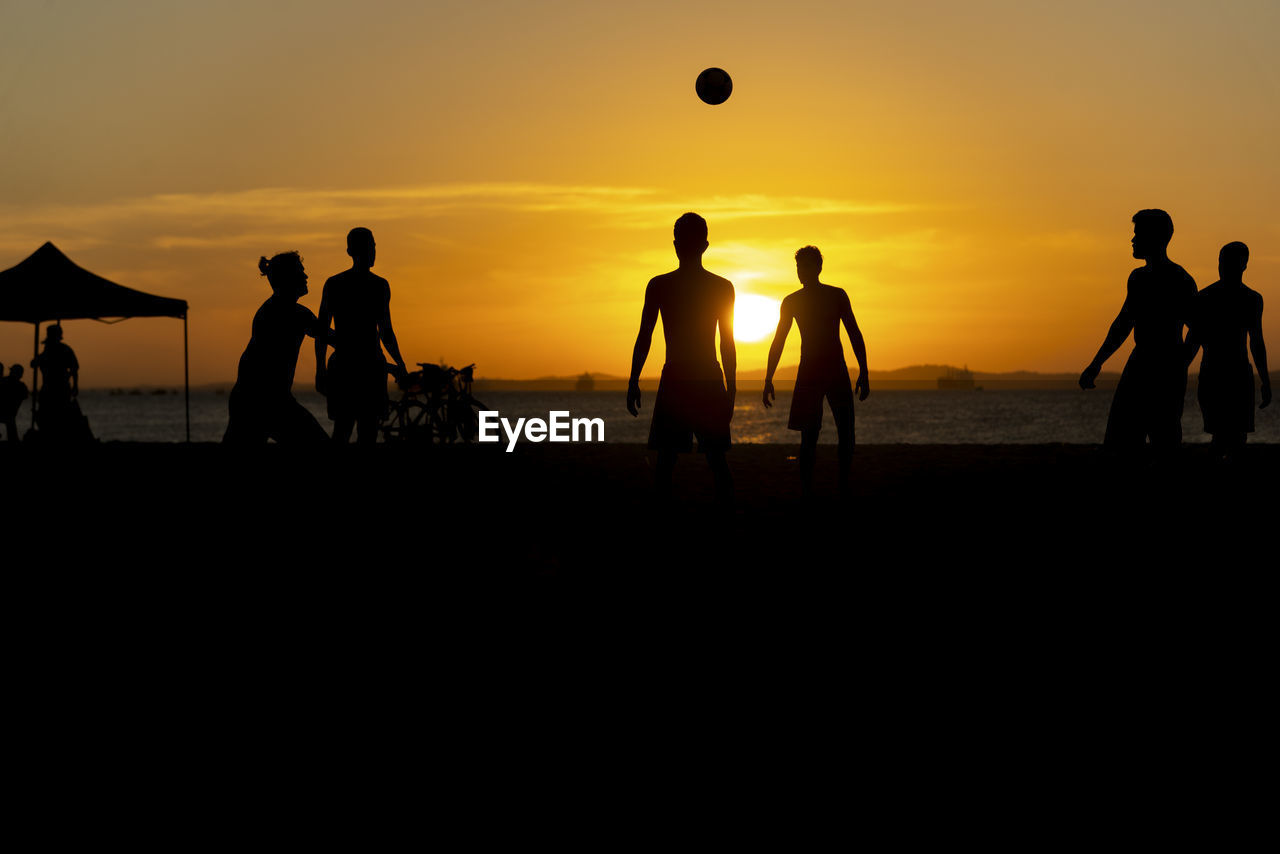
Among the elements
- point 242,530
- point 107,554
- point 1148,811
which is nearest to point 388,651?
point 1148,811

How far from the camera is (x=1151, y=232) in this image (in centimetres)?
758

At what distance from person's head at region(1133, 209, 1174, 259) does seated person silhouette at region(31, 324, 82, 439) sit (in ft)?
55.0

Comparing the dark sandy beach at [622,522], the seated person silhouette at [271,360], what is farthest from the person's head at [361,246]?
the dark sandy beach at [622,522]

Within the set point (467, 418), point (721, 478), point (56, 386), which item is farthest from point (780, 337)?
point (467, 418)

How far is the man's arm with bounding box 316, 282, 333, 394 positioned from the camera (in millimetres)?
8648

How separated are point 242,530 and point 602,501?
3568 mm

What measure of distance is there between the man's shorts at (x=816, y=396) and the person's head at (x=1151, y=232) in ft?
9.52

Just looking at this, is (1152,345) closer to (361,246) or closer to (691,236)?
(691,236)

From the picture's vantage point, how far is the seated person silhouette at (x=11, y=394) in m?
22.4

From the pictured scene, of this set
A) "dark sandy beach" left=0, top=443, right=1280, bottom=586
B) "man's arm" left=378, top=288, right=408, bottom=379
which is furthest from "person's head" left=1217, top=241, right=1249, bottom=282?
"man's arm" left=378, top=288, right=408, bottom=379

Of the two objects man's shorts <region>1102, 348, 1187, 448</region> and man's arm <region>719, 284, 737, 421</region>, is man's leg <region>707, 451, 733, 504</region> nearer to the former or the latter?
man's arm <region>719, 284, 737, 421</region>

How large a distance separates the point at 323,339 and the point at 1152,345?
17.7 ft

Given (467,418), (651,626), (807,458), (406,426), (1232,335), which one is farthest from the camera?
(467,418)

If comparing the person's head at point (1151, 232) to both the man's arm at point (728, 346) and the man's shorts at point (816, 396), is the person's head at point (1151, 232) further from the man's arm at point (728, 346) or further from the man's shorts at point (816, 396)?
the man's shorts at point (816, 396)
